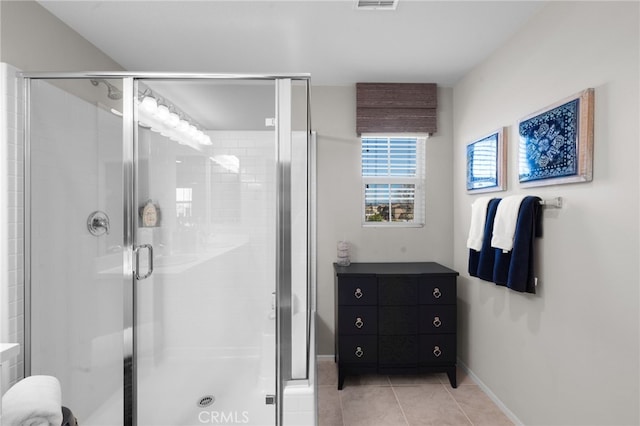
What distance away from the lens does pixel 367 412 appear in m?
2.16

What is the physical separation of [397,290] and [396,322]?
25 centimetres

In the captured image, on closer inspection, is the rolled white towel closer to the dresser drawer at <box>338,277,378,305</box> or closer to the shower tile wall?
the shower tile wall

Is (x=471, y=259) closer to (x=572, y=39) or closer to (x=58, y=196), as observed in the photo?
(x=572, y=39)

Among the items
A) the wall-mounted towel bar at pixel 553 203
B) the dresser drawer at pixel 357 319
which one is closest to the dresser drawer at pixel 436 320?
the dresser drawer at pixel 357 319

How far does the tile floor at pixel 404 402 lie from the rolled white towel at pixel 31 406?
1.59 meters

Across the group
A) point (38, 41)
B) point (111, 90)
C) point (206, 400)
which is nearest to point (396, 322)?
point (206, 400)

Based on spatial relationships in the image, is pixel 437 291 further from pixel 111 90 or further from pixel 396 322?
pixel 111 90

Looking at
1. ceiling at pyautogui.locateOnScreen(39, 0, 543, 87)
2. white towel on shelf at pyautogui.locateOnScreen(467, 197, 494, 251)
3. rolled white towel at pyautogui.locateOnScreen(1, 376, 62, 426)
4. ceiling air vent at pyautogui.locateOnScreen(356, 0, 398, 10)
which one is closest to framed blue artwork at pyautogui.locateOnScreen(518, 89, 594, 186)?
white towel on shelf at pyautogui.locateOnScreen(467, 197, 494, 251)

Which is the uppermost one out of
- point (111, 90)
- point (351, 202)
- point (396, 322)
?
point (111, 90)

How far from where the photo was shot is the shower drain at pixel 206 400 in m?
1.70

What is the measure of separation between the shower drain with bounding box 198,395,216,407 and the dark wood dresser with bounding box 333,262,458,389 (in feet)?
3.37

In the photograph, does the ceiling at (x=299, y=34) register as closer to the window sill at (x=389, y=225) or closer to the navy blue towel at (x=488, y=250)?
the navy blue towel at (x=488, y=250)

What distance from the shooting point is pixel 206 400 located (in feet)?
5.61

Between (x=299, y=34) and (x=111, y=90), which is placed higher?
(x=299, y=34)
